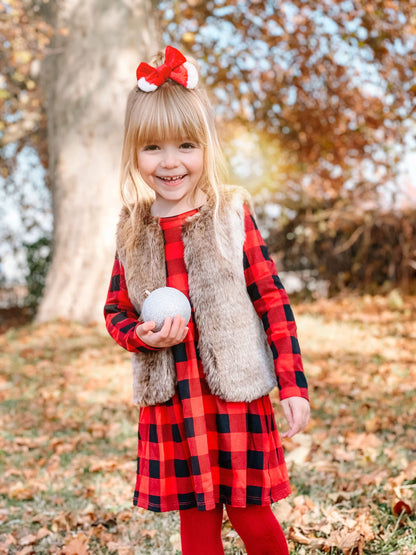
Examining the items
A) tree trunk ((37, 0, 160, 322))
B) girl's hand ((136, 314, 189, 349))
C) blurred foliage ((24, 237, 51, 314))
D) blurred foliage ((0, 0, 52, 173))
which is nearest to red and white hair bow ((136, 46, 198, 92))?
girl's hand ((136, 314, 189, 349))

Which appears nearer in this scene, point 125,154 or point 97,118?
point 125,154

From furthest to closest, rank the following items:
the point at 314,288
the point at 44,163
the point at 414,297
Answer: the point at 44,163 → the point at 314,288 → the point at 414,297

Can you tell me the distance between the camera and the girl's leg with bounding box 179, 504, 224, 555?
77.9 inches

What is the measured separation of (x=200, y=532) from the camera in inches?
78.2

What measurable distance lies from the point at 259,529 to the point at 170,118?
1.43 m

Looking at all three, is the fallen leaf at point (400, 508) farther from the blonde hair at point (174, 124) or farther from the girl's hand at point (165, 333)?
the blonde hair at point (174, 124)

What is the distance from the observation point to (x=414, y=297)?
376 inches

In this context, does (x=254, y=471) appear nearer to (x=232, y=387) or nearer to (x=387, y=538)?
(x=232, y=387)

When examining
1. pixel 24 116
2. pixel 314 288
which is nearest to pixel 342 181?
pixel 314 288

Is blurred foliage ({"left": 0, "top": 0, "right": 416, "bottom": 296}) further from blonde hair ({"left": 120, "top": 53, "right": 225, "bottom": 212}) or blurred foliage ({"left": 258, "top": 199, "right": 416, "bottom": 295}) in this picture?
blonde hair ({"left": 120, "top": 53, "right": 225, "bottom": 212})

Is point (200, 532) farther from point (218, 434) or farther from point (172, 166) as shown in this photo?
point (172, 166)

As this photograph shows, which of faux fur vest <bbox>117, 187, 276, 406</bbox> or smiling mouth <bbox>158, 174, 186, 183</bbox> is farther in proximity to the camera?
smiling mouth <bbox>158, 174, 186, 183</bbox>

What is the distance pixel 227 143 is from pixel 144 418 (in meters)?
10.2

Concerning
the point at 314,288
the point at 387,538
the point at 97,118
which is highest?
the point at 97,118
